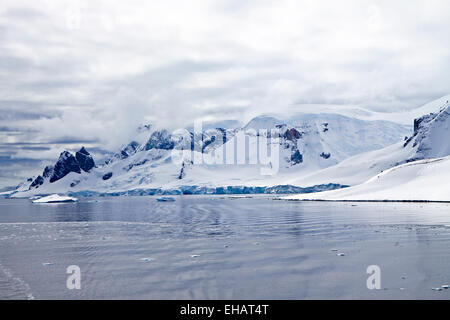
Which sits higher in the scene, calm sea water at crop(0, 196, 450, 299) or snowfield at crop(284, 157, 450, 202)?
snowfield at crop(284, 157, 450, 202)

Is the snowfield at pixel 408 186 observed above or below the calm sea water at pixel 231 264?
above

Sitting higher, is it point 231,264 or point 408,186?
point 408,186

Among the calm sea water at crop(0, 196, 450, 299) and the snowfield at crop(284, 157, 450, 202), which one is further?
the snowfield at crop(284, 157, 450, 202)

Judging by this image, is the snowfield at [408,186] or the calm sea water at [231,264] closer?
the calm sea water at [231,264]

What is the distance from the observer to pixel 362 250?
100 feet

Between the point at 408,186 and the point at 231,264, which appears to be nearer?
the point at 231,264
